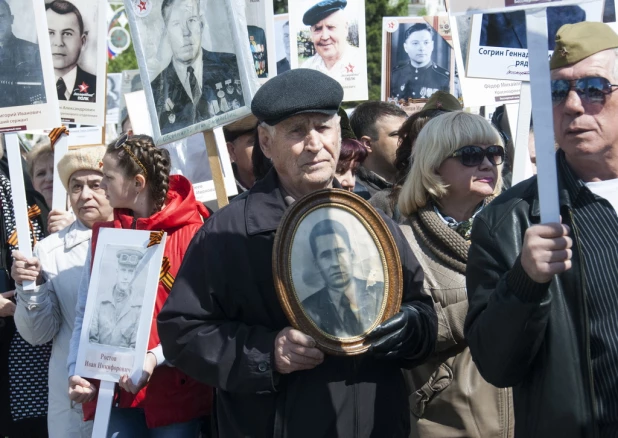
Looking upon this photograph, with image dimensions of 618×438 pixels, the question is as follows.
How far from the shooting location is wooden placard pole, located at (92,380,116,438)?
384cm

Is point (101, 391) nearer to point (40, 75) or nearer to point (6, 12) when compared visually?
point (40, 75)

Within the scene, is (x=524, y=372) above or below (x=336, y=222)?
below

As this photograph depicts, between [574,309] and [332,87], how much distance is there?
1215 mm

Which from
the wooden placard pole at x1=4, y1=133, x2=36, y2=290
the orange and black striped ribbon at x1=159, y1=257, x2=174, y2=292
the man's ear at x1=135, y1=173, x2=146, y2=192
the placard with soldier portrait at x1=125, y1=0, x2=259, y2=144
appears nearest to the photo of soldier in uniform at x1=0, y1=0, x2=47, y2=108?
the wooden placard pole at x1=4, y1=133, x2=36, y2=290

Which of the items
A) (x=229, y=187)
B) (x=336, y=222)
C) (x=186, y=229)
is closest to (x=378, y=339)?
(x=336, y=222)

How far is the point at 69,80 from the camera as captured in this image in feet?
18.9

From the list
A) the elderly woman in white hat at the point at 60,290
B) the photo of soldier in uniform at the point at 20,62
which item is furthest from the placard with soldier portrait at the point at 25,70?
the elderly woman in white hat at the point at 60,290

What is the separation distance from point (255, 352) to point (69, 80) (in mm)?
3323

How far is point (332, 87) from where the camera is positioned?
10.6ft

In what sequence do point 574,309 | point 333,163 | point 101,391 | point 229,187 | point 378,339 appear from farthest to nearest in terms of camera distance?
point 229,187 → point 101,391 → point 333,163 → point 378,339 → point 574,309

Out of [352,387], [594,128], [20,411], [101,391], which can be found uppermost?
[594,128]

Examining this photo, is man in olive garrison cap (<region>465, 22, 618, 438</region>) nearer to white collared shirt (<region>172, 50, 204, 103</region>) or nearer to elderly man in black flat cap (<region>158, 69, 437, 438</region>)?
elderly man in black flat cap (<region>158, 69, 437, 438</region>)

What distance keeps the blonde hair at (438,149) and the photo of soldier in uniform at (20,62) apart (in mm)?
2004

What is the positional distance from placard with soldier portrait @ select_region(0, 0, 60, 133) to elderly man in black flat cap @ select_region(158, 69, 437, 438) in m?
1.84
